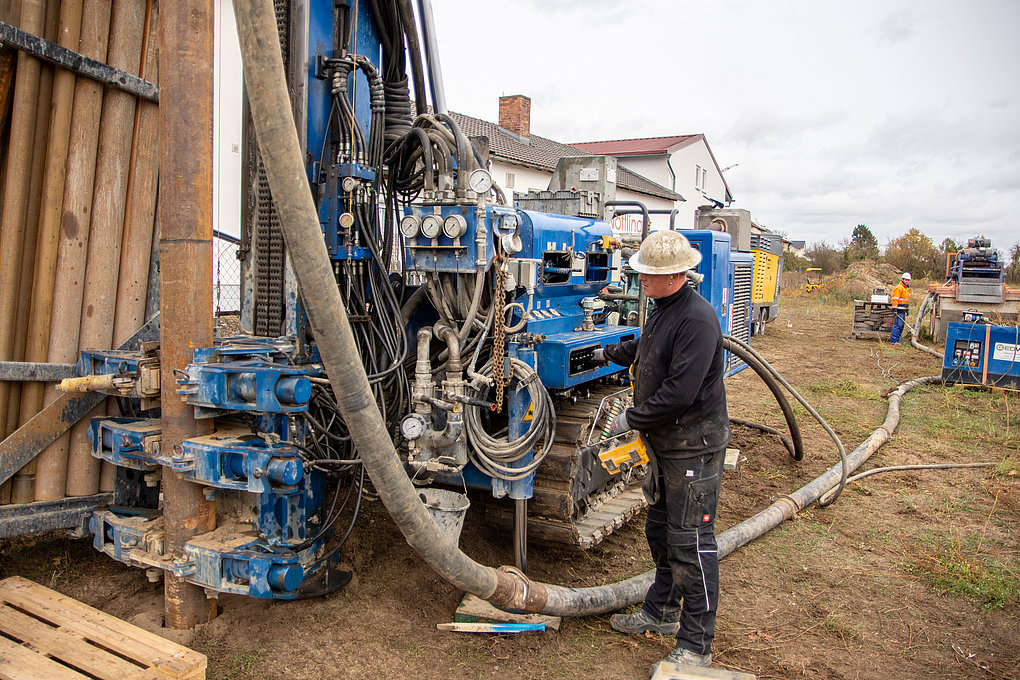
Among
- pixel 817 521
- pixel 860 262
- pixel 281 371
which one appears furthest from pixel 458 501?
pixel 860 262

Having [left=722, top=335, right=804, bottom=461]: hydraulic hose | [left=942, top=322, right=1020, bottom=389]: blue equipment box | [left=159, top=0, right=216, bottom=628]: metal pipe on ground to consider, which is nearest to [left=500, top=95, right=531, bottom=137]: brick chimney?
[left=942, top=322, right=1020, bottom=389]: blue equipment box

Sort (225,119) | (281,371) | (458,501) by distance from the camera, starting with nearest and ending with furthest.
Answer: (281,371) → (458,501) → (225,119)

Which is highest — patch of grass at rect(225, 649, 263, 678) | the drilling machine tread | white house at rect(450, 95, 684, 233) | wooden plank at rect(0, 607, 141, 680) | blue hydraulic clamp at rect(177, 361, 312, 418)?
white house at rect(450, 95, 684, 233)

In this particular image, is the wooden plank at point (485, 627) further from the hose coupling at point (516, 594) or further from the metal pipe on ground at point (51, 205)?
the metal pipe on ground at point (51, 205)

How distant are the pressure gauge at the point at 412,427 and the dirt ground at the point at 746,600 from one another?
3.16ft

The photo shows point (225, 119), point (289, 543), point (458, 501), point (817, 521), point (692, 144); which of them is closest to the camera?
point (289, 543)

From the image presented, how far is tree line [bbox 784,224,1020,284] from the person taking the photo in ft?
102

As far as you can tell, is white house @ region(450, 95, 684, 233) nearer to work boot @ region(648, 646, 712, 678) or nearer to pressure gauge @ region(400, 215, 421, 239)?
pressure gauge @ region(400, 215, 421, 239)

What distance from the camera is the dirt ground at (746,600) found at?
11.5 ft

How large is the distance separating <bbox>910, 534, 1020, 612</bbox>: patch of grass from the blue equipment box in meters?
6.24

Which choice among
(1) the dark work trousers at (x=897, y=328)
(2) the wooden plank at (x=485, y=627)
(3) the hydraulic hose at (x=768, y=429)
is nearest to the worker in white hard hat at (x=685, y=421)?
(2) the wooden plank at (x=485, y=627)

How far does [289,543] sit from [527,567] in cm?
161

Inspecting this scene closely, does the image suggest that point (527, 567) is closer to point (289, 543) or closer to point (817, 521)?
point (289, 543)

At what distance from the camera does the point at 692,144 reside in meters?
35.4
